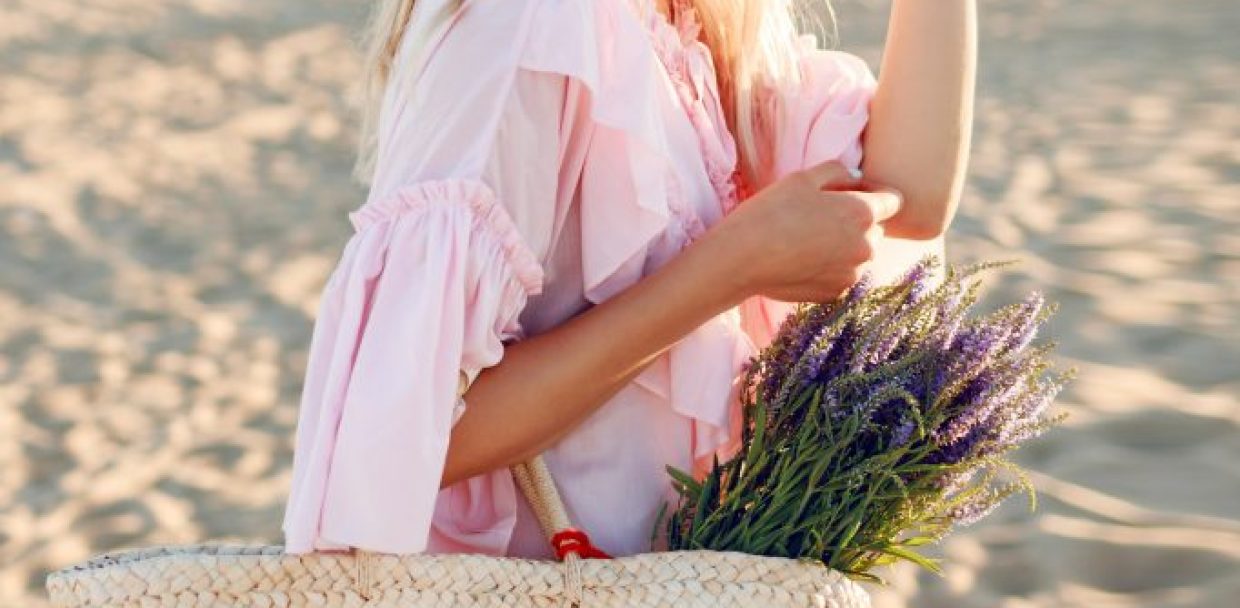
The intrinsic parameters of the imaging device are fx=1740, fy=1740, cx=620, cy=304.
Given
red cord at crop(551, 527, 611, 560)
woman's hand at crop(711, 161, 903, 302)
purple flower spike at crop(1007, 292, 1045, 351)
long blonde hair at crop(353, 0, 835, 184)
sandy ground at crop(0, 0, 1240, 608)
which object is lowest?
sandy ground at crop(0, 0, 1240, 608)

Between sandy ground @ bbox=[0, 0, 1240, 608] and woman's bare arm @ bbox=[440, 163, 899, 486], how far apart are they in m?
2.40

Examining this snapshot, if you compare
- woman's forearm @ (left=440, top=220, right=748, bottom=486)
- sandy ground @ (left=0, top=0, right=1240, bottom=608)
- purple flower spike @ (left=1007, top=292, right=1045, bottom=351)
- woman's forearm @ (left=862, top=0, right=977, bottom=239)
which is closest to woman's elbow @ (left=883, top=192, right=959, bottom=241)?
woman's forearm @ (left=862, top=0, right=977, bottom=239)

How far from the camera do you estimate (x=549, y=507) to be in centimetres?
150

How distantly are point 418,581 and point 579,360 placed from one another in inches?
9.1

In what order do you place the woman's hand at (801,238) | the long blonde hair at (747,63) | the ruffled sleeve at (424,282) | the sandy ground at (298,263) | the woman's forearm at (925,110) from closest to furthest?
the ruffled sleeve at (424,282)
the woman's hand at (801,238)
the woman's forearm at (925,110)
the long blonde hair at (747,63)
the sandy ground at (298,263)

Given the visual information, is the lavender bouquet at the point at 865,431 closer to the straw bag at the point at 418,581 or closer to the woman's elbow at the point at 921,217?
the straw bag at the point at 418,581

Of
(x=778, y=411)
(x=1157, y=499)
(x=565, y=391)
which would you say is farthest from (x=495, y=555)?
(x=1157, y=499)

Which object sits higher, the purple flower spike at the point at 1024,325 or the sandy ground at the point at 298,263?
the purple flower spike at the point at 1024,325

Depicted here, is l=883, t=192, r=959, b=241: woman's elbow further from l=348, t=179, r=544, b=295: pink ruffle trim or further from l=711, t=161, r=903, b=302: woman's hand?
l=348, t=179, r=544, b=295: pink ruffle trim

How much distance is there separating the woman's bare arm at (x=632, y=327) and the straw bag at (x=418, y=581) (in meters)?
0.11

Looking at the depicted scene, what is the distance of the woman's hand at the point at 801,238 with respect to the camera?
1.48 m

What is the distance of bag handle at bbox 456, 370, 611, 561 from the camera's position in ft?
4.80

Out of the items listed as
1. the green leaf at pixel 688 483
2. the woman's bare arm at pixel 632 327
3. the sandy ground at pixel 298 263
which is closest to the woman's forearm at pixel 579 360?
the woman's bare arm at pixel 632 327

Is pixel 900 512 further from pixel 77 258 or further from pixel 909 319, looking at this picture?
pixel 77 258
